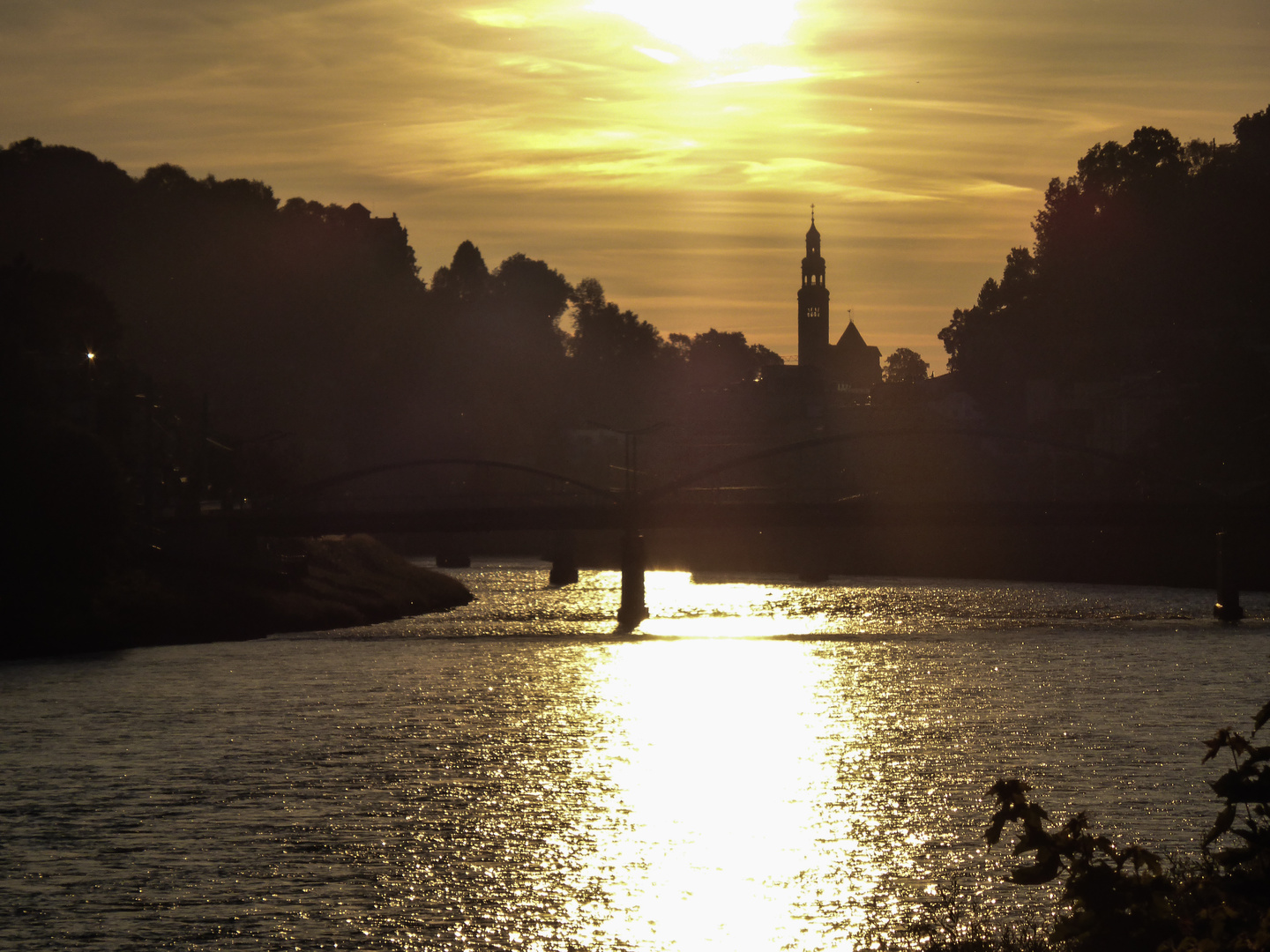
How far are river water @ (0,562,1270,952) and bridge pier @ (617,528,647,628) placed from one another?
10.9 metres

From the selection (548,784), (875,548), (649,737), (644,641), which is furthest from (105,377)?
(875,548)

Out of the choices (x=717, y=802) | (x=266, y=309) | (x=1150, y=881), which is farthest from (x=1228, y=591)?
(x=266, y=309)

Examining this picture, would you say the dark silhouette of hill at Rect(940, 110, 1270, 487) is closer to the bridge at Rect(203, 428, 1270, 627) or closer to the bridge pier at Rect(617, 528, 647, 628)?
the bridge at Rect(203, 428, 1270, 627)

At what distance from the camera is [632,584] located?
290 ft

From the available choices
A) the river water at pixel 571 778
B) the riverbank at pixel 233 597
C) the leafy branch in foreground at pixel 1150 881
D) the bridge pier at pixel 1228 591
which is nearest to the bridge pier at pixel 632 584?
the river water at pixel 571 778

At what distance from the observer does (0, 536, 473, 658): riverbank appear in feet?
218

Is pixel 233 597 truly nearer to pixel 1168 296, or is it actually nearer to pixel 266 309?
pixel 266 309

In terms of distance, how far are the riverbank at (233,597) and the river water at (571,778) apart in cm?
245

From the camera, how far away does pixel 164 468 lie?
307 ft

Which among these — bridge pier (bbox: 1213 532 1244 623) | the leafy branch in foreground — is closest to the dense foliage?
bridge pier (bbox: 1213 532 1244 623)

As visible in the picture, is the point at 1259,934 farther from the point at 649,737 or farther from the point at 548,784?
the point at 649,737

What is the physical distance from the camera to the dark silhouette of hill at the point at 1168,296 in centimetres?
11400

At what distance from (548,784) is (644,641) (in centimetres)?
4031

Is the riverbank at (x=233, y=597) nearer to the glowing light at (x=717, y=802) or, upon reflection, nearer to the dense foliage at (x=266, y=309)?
the dense foliage at (x=266, y=309)
